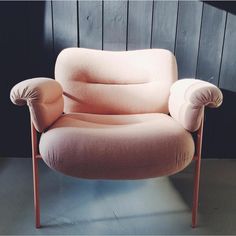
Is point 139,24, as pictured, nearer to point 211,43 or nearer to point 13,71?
point 211,43

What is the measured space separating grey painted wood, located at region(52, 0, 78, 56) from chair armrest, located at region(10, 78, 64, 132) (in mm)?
575

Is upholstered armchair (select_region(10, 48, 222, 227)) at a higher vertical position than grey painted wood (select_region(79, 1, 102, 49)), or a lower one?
lower

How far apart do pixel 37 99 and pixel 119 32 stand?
79cm

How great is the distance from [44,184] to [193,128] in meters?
0.86

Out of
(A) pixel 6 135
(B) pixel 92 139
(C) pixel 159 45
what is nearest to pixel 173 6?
(C) pixel 159 45

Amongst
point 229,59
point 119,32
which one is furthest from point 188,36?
point 119,32

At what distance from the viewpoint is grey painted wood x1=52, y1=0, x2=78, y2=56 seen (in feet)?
5.26

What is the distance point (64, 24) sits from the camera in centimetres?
163

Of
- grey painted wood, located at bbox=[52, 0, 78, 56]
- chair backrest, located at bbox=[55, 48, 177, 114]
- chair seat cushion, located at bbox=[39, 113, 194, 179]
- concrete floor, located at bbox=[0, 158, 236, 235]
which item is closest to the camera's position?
chair seat cushion, located at bbox=[39, 113, 194, 179]

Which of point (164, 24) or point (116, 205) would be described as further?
point (164, 24)

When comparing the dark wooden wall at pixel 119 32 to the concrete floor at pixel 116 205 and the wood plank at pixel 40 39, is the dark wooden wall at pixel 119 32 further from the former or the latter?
the concrete floor at pixel 116 205

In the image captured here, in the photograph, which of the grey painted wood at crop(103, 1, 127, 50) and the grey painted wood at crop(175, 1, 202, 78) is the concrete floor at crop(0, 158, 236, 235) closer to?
the grey painted wood at crop(175, 1, 202, 78)

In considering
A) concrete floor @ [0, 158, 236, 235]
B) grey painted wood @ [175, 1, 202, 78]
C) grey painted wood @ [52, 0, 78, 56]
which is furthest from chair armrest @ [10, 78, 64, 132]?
grey painted wood @ [175, 1, 202, 78]

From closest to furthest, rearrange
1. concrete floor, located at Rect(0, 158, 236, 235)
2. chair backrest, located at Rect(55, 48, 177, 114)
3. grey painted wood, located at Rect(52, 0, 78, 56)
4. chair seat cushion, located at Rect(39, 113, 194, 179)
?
chair seat cushion, located at Rect(39, 113, 194, 179)
concrete floor, located at Rect(0, 158, 236, 235)
chair backrest, located at Rect(55, 48, 177, 114)
grey painted wood, located at Rect(52, 0, 78, 56)
